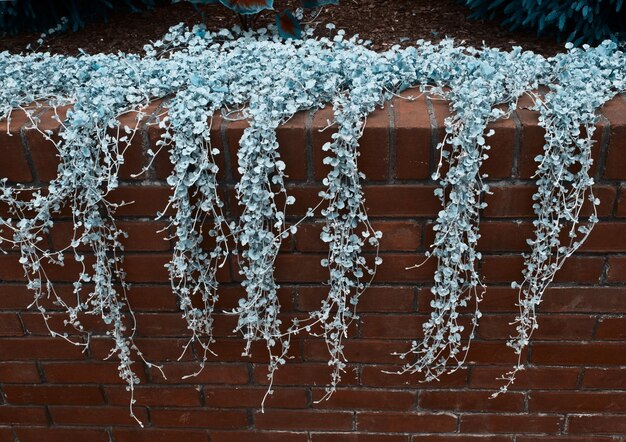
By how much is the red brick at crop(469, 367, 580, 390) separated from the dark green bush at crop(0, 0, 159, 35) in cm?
206

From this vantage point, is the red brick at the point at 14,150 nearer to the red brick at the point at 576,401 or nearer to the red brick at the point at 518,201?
the red brick at the point at 518,201

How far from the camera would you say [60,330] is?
2.16 metres

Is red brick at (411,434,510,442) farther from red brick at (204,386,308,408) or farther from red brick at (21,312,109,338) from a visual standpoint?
red brick at (21,312,109,338)

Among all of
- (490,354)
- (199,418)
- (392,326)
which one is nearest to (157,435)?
(199,418)

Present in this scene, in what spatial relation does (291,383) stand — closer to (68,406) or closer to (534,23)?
(68,406)

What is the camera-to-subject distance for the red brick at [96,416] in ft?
7.67

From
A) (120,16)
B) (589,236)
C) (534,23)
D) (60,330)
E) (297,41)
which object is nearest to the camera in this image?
(589,236)

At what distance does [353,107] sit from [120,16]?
1.64m

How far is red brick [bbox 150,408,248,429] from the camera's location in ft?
7.59

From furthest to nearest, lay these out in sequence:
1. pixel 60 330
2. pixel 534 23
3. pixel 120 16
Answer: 1. pixel 120 16
2. pixel 534 23
3. pixel 60 330

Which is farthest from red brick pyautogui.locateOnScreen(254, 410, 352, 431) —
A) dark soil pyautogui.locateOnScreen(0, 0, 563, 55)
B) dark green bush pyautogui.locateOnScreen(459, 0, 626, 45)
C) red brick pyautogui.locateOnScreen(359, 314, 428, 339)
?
dark green bush pyautogui.locateOnScreen(459, 0, 626, 45)

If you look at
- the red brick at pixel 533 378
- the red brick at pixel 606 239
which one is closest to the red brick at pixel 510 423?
the red brick at pixel 533 378

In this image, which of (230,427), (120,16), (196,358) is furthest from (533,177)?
(120,16)

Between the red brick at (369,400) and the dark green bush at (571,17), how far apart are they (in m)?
1.43
